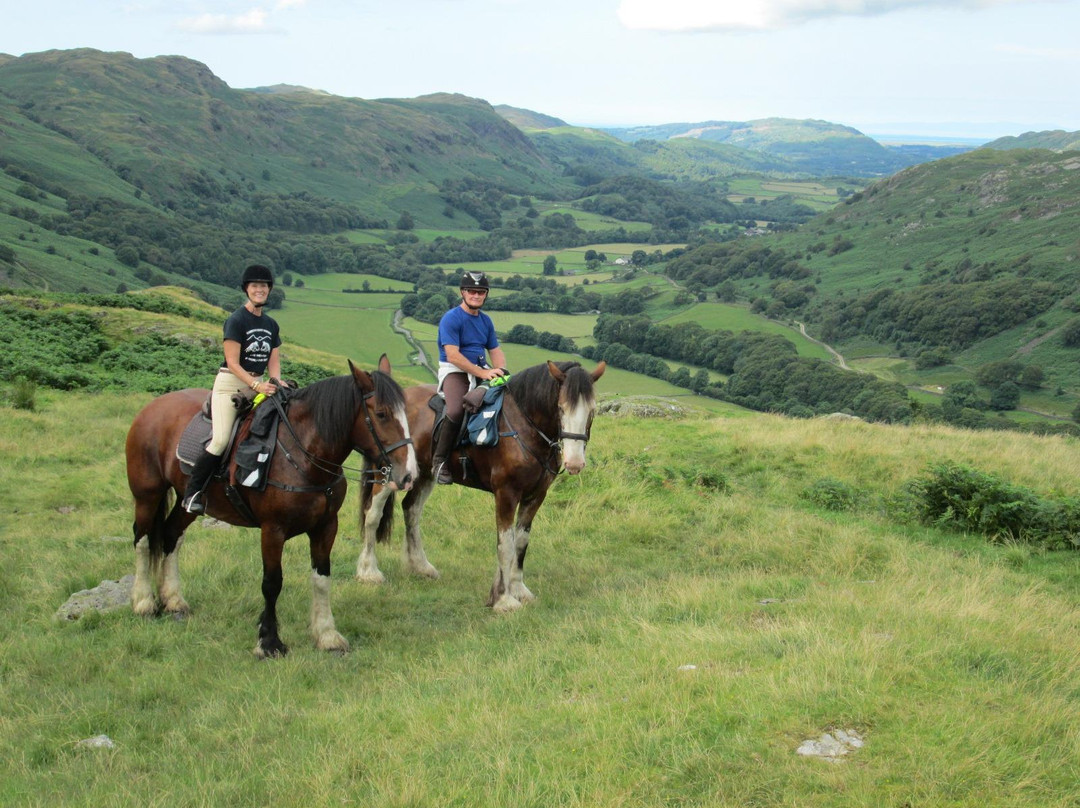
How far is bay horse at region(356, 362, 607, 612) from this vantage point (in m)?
8.56

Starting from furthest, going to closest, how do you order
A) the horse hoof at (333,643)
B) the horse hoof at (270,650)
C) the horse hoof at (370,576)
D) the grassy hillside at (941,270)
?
the grassy hillside at (941,270), the horse hoof at (370,576), the horse hoof at (333,643), the horse hoof at (270,650)

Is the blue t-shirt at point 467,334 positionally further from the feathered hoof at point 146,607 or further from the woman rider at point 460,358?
the feathered hoof at point 146,607

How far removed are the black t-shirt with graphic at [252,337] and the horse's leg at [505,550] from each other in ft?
10.5

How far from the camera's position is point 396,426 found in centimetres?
748

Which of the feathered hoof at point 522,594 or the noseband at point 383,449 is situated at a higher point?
the noseband at point 383,449

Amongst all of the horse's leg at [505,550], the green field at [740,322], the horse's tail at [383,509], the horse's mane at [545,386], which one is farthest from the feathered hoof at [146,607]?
the green field at [740,322]

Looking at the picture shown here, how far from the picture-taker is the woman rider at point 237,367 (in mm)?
7941

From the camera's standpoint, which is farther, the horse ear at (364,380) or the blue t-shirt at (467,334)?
the blue t-shirt at (467,334)

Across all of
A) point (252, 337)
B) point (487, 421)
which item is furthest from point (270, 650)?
point (487, 421)

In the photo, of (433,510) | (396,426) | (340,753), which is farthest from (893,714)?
(433,510)

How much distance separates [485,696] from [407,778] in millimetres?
1377

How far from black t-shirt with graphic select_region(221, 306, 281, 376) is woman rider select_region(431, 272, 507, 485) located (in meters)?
2.13

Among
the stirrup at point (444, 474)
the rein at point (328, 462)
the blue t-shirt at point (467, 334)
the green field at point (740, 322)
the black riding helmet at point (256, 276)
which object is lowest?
the green field at point (740, 322)

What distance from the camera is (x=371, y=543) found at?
396 inches
